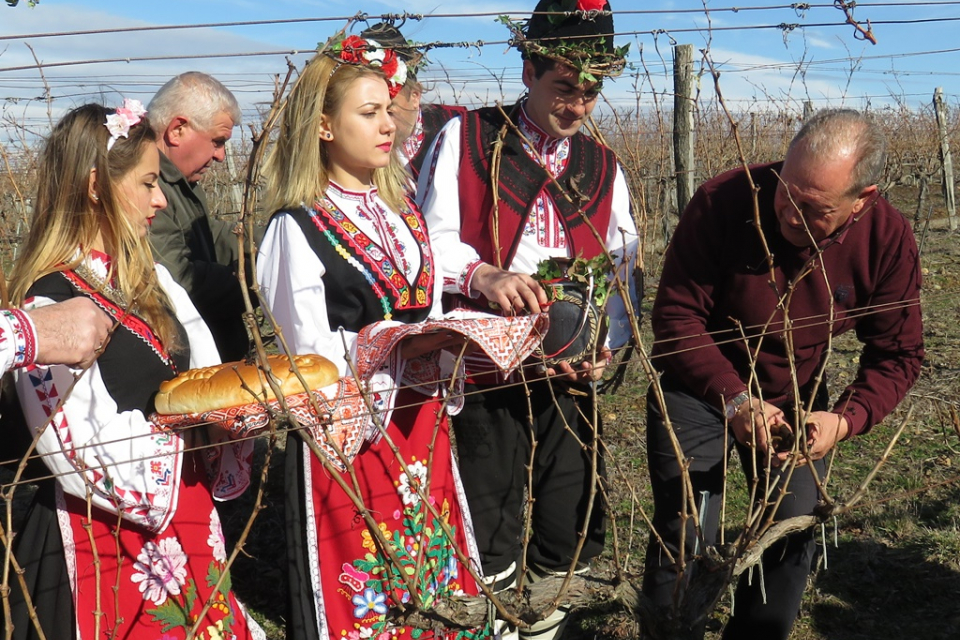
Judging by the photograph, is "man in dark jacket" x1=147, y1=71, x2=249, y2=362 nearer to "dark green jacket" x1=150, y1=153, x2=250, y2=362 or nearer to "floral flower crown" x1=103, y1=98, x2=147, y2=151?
"dark green jacket" x1=150, y1=153, x2=250, y2=362

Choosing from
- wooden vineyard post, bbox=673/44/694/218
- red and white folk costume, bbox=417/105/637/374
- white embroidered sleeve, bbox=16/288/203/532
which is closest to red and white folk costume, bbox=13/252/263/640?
white embroidered sleeve, bbox=16/288/203/532

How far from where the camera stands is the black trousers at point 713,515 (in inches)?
96.3

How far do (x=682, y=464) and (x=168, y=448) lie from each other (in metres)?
1.12

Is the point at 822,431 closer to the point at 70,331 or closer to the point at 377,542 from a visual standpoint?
the point at 377,542

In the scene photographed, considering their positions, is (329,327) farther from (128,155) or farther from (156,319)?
(128,155)

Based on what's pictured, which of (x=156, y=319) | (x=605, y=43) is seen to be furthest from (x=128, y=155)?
(x=605, y=43)

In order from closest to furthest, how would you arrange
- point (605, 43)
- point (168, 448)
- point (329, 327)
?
point (168, 448) < point (329, 327) < point (605, 43)

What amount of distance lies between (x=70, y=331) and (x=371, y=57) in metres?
1.07

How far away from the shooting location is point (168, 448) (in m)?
1.98

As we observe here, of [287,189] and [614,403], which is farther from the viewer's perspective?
[614,403]

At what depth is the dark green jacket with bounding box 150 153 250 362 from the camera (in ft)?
8.96

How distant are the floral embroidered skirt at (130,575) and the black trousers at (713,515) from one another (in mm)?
1184

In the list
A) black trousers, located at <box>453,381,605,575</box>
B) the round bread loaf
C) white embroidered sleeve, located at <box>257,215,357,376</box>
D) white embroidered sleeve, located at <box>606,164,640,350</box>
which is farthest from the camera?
white embroidered sleeve, located at <box>606,164,640,350</box>

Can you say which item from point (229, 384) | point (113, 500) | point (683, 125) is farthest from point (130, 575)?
point (683, 125)
